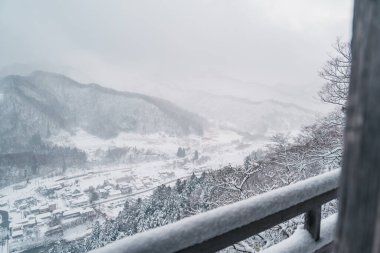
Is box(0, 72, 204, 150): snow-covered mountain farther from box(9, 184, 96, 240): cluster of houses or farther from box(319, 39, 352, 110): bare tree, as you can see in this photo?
box(319, 39, 352, 110): bare tree

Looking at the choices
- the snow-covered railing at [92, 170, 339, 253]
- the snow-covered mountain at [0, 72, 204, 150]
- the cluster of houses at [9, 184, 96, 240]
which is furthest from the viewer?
the snow-covered mountain at [0, 72, 204, 150]

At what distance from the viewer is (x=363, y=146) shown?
47 cm

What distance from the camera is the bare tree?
41.4 ft

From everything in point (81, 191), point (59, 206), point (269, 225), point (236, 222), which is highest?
point (236, 222)

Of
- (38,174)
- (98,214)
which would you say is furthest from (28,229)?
(38,174)

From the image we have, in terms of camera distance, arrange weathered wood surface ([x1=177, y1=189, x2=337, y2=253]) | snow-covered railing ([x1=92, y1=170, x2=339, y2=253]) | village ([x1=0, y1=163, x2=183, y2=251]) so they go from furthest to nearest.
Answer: village ([x1=0, y1=163, x2=183, y2=251]) → weathered wood surface ([x1=177, y1=189, x2=337, y2=253]) → snow-covered railing ([x1=92, y1=170, x2=339, y2=253])

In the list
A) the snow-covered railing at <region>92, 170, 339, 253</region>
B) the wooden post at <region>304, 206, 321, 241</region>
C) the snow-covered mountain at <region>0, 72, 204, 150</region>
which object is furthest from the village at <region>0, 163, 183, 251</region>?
the snow-covered mountain at <region>0, 72, 204, 150</region>

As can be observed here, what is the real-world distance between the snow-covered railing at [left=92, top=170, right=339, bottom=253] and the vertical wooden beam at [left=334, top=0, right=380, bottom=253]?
2.96 feet

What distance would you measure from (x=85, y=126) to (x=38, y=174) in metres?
68.4

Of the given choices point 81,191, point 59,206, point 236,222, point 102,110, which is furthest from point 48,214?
point 102,110

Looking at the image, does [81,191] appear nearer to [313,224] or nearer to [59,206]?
[59,206]

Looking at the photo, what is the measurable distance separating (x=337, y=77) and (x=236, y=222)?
12.6m

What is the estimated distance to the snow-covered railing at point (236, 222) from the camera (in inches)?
50.5

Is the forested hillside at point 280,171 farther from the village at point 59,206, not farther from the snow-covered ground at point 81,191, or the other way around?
the village at point 59,206
